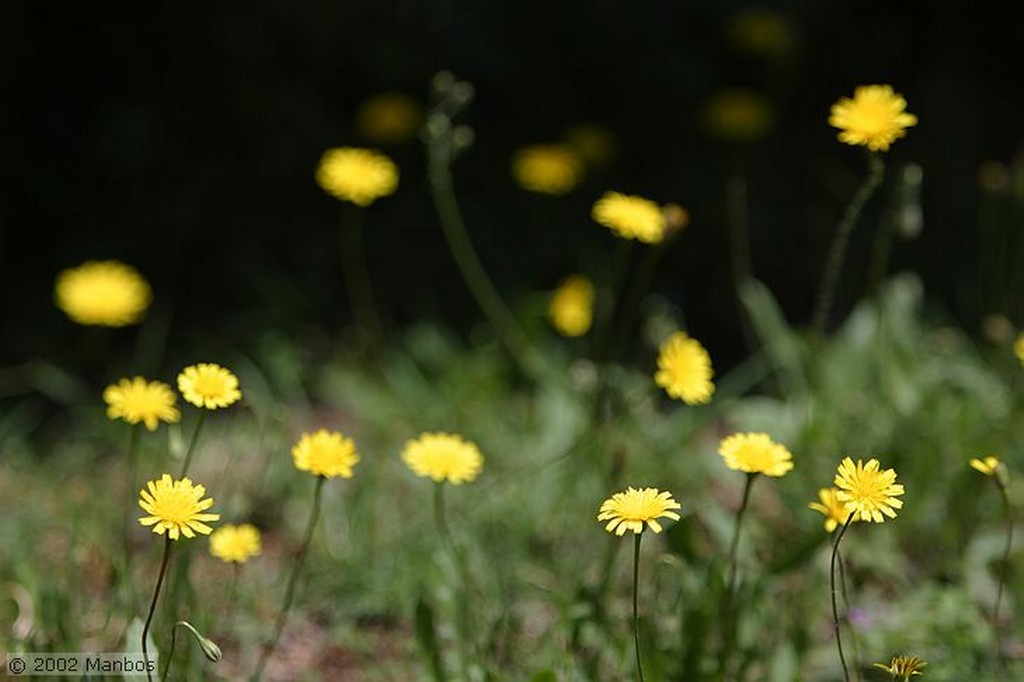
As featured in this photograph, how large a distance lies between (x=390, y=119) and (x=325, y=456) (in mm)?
1756

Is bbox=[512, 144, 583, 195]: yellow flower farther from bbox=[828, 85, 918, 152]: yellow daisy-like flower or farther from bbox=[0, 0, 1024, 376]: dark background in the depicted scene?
bbox=[828, 85, 918, 152]: yellow daisy-like flower

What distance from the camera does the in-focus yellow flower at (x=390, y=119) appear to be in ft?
11.6

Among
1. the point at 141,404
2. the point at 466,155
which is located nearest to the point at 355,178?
the point at 141,404

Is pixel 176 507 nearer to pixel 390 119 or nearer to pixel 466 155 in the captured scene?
pixel 390 119

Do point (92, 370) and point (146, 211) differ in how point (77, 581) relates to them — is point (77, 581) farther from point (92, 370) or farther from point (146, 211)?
point (146, 211)

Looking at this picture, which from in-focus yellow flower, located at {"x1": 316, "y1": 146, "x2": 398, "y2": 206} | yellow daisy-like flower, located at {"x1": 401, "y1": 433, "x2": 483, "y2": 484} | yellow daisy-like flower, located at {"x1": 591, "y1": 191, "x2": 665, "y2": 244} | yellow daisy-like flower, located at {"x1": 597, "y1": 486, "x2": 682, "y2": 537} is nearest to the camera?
yellow daisy-like flower, located at {"x1": 597, "y1": 486, "x2": 682, "y2": 537}

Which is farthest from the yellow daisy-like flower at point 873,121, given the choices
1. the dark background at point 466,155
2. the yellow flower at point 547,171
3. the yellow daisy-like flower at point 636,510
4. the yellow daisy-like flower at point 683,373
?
the dark background at point 466,155

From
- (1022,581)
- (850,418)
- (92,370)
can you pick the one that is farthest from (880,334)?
(92,370)

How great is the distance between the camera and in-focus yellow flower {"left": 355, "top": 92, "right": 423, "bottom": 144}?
3.55 m

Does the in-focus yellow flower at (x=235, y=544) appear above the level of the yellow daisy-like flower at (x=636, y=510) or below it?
above

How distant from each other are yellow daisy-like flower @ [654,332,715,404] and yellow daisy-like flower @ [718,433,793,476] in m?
0.28

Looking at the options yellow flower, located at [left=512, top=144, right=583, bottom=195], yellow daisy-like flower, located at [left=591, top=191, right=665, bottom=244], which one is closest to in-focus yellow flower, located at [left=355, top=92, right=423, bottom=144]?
yellow flower, located at [left=512, top=144, right=583, bottom=195]

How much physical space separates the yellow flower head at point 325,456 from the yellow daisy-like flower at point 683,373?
0.51 meters

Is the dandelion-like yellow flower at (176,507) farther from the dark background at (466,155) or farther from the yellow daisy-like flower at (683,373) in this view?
the dark background at (466,155)
